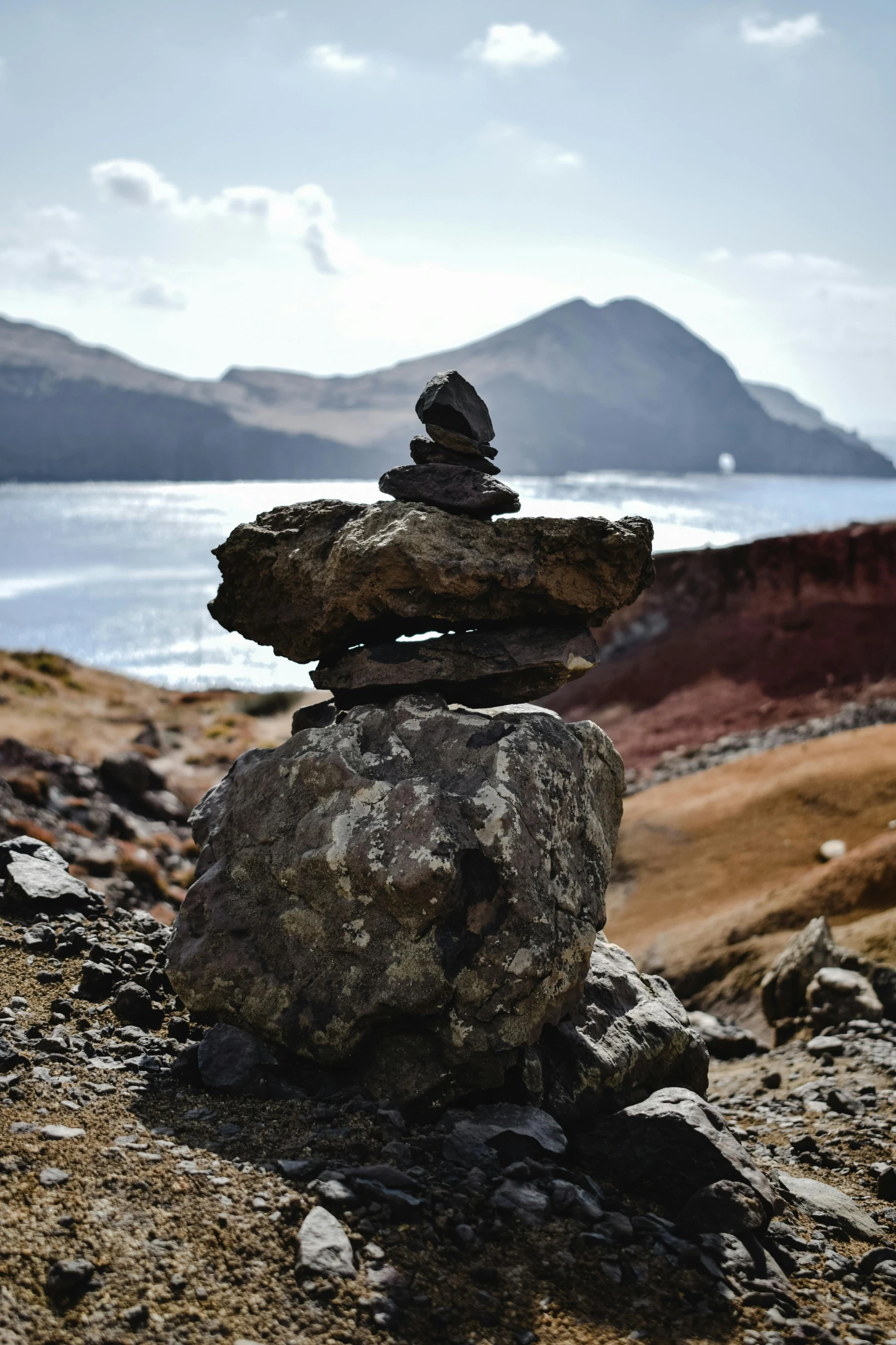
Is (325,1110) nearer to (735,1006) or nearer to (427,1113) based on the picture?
(427,1113)

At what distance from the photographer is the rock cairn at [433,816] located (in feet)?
25.0

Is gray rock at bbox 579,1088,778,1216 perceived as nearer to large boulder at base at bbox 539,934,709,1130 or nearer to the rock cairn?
large boulder at base at bbox 539,934,709,1130

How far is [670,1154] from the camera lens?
7.34m

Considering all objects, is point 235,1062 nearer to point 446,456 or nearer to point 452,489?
point 452,489

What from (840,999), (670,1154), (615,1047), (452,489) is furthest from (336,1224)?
(840,999)

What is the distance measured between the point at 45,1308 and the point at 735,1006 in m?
14.0

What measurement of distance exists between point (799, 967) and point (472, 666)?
8669 mm

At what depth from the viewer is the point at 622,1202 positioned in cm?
714

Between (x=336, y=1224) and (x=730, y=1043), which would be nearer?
(x=336, y=1224)

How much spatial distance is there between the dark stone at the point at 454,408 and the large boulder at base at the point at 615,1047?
490 centimetres

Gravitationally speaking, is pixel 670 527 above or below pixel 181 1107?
above

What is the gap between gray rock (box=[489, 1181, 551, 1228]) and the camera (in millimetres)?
6453

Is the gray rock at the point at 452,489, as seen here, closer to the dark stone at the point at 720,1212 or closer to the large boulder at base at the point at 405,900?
the large boulder at base at the point at 405,900

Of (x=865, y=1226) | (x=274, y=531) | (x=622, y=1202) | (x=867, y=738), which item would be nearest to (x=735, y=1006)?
(x=865, y=1226)
